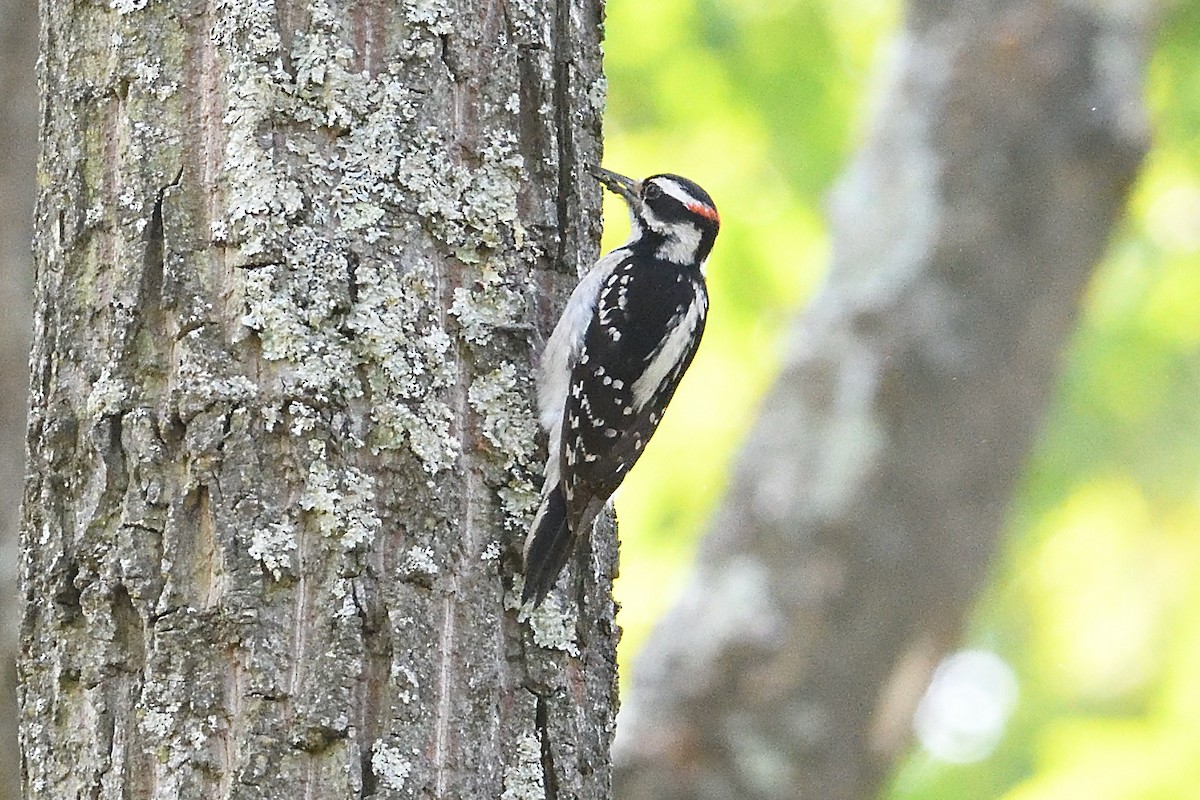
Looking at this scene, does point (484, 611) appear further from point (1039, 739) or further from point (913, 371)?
point (1039, 739)

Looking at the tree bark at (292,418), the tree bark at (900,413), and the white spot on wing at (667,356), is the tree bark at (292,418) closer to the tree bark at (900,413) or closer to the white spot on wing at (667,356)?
the white spot on wing at (667,356)

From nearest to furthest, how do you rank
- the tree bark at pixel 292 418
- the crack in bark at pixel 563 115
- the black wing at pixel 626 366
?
1. the tree bark at pixel 292 418
2. the crack in bark at pixel 563 115
3. the black wing at pixel 626 366

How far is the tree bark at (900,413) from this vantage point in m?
5.15

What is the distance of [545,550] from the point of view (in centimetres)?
270

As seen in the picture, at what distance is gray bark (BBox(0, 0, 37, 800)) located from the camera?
14.1ft

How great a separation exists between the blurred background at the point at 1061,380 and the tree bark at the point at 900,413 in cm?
62

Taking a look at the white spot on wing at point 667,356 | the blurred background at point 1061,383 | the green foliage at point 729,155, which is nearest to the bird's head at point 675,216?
the white spot on wing at point 667,356

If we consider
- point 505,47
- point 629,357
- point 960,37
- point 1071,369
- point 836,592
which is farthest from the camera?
point 1071,369

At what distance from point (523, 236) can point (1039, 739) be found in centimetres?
785

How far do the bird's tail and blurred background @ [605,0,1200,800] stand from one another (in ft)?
13.9

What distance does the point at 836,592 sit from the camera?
531 cm

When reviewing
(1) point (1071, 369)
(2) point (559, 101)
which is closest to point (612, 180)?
(2) point (559, 101)

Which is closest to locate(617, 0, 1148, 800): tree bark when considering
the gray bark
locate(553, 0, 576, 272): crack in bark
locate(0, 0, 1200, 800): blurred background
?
locate(0, 0, 1200, 800): blurred background

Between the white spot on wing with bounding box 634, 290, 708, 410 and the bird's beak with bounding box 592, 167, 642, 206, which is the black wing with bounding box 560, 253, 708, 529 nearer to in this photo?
the white spot on wing with bounding box 634, 290, 708, 410
